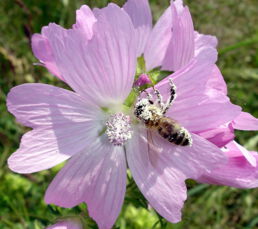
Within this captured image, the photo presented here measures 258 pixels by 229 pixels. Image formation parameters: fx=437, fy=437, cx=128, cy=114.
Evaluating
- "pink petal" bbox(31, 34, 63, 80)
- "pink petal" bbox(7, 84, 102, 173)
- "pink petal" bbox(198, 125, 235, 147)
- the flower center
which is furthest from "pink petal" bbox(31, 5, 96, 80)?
"pink petal" bbox(198, 125, 235, 147)

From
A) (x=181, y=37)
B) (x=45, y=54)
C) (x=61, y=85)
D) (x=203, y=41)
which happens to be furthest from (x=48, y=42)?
(x=61, y=85)

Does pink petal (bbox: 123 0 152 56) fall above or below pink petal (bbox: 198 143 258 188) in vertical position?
above

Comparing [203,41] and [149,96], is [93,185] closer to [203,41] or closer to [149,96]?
[149,96]

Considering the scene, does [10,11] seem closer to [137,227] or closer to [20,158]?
[137,227]

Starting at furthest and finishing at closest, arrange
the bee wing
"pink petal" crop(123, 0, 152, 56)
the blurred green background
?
the blurred green background, "pink petal" crop(123, 0, 152, 56), the bee wing

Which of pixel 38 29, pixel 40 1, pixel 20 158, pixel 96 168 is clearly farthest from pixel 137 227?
pixel 40 1

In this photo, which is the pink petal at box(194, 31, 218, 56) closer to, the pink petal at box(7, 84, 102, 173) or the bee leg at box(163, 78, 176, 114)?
the bee leg at box(163, 78, 176, 114)

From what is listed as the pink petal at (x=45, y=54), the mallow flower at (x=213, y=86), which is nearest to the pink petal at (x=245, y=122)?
the mallow flower at (x=213, y=86)
